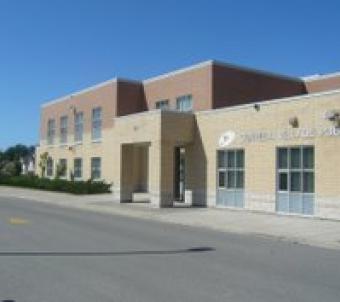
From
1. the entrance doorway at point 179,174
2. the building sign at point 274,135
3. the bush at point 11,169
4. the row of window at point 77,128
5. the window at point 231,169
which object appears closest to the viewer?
the building sign at point 274,135

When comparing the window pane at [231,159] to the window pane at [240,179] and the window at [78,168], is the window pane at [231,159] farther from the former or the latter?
the window at [78,168]

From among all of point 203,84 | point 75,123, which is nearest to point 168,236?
point 203,84

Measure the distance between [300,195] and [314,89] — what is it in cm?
1831

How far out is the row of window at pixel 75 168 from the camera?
44406 millimetres

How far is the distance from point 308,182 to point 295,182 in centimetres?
68

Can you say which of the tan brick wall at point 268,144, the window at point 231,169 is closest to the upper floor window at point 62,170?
the tan brick wall at point 268,144

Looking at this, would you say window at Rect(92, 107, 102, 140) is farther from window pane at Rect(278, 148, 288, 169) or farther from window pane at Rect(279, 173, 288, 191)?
window pane at Rect(279, 173, 288, 191)

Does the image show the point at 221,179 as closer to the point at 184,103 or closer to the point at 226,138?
the point at 226,138

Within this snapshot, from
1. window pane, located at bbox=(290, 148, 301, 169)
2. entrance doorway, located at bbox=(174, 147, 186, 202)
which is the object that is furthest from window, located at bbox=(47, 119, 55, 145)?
window pane, located at bbox=(290, 148, 301, 169)

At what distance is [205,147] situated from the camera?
28672 millimetres

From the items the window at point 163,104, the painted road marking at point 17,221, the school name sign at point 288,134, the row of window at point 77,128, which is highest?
the window at point 163,104

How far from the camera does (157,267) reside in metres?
10.9

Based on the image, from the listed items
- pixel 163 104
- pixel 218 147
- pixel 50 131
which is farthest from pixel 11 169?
pixel 218 147

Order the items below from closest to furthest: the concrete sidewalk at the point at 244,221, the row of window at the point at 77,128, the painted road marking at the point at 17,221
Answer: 1. the concrete sidewalk at the point at 244,221
2. the painted road marking at the point at 17,221
3. the row of window at the point at 77,128
